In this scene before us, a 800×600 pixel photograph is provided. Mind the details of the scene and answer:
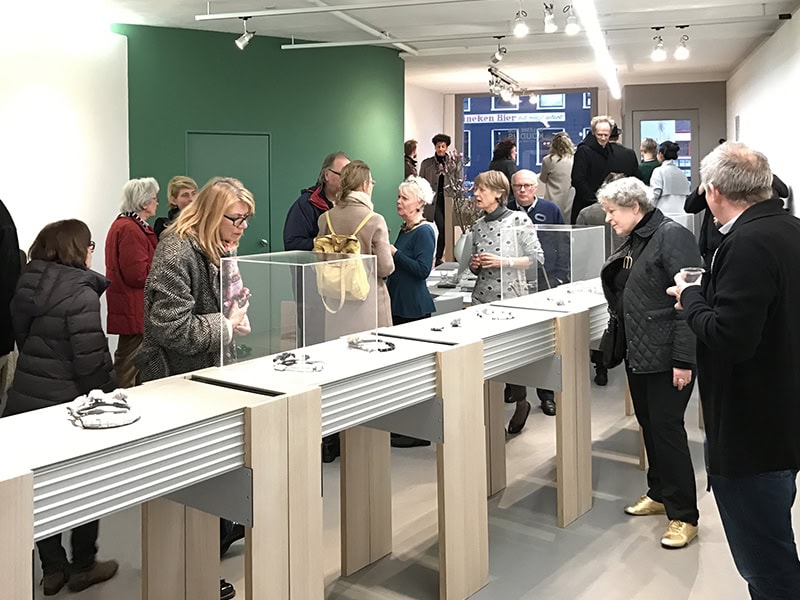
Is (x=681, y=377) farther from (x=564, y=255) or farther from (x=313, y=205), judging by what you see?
(x=313, y=205)

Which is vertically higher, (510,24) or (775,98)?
(510,24)

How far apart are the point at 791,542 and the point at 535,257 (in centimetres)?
226

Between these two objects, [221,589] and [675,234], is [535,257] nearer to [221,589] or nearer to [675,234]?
[675,234]

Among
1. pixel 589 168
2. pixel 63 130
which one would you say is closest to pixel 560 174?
pixel 589 168

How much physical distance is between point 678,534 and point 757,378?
1559mm

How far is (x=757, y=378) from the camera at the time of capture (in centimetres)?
248

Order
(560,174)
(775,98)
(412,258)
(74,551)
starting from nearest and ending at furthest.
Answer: (74,551) < (412,258) < (560,174) < (775,98)

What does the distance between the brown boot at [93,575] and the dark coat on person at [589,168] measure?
193 inches

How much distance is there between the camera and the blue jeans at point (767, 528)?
248 cm

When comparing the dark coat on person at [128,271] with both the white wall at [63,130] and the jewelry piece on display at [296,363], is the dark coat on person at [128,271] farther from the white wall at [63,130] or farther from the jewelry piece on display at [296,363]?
the jewelry piece on display at [296,363]

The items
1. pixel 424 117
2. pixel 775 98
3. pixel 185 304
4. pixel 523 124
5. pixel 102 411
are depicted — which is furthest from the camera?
pixel 523 124

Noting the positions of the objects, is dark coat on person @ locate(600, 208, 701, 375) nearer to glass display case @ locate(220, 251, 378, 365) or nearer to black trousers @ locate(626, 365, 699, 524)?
black trousers @ locate(626, 365, 699, 524)

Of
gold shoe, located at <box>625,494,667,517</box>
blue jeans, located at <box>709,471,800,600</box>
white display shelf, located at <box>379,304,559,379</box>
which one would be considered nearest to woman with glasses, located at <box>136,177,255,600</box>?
white display shelf, located at <box>379,304,559,379</box>

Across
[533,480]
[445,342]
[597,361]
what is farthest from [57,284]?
[597,361]
